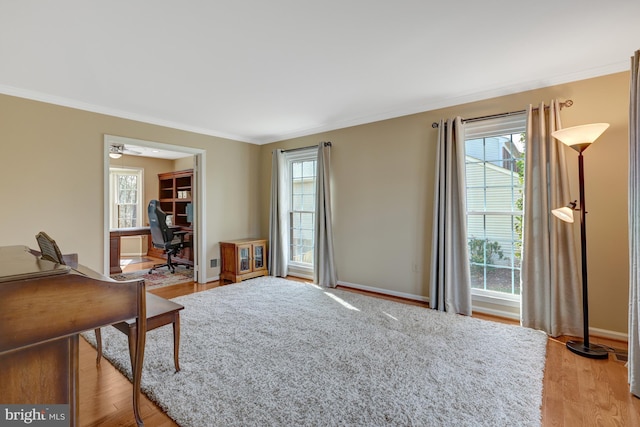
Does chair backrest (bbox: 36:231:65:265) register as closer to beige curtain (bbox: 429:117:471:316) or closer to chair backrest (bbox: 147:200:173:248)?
beige curtain (bbox: 429:117:471:316)

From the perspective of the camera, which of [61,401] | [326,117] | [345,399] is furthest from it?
[326,117]

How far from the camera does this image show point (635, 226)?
1908mm

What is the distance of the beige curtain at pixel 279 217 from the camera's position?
500 centimetres

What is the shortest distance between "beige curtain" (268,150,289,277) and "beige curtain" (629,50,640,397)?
409 cm

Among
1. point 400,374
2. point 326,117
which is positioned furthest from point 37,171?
point 400,374

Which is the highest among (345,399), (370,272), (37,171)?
(37,171)

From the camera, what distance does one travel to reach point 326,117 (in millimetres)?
4105

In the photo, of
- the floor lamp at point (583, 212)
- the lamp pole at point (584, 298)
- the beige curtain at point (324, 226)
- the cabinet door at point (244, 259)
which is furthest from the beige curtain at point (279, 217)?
the lamp pole at point (584, 298)

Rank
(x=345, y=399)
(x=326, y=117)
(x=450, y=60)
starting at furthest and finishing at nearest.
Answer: (x=326, y=117) < (x=450, y=60) < (x=345, y=399)

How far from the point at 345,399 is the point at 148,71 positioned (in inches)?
123

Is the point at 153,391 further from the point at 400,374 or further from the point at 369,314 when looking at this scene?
the point at 369,314

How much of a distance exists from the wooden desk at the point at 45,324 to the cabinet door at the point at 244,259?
3.49 meters

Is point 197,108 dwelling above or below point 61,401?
above

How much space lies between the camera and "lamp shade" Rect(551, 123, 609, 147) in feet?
7.47
